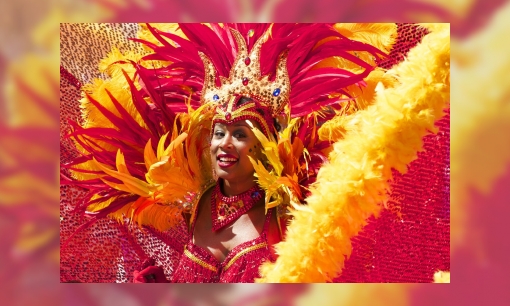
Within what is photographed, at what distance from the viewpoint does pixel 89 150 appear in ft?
9.86

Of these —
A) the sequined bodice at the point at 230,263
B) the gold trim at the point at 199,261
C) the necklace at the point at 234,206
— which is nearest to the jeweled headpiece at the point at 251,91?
the necklace at the point at 234,206

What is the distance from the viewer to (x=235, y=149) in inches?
110

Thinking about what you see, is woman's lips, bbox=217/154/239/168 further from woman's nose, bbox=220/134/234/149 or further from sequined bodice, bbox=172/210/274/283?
sequined bodice, bbox=172/210/274/283

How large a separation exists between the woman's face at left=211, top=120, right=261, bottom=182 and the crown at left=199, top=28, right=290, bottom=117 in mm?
110

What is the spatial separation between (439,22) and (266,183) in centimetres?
91

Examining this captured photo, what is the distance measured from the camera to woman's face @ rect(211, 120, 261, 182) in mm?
2795

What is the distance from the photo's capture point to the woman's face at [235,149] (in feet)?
9.17

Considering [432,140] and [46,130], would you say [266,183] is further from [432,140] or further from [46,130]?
[46,130]

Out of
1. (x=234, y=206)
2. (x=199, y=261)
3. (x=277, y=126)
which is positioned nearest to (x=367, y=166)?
(x=277, y=126)

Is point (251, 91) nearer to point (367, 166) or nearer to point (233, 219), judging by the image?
point (233, 219)

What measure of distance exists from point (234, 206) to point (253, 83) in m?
0.48

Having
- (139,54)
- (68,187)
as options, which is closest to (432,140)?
(139,54)

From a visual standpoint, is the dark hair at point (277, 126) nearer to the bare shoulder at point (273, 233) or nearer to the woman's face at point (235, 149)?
A: the woman's face at point (235, 149)

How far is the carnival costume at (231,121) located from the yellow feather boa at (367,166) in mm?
13
